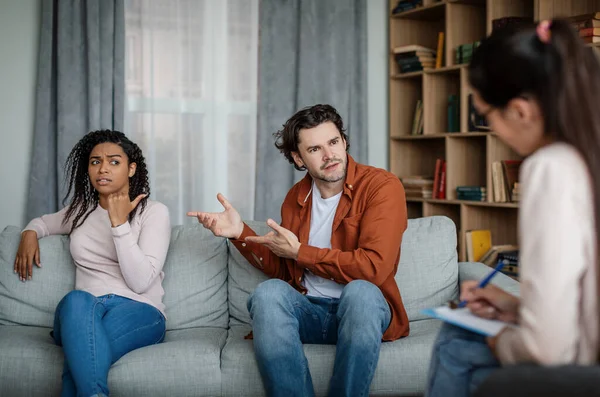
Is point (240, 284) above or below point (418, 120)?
below

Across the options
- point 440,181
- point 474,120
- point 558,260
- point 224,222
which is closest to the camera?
point 558,260

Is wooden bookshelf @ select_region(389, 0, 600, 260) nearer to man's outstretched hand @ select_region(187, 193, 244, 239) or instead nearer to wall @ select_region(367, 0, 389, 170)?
wall @ select_region(367, 0, 389, 170)

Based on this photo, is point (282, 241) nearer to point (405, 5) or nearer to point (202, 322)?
point (202, 322)

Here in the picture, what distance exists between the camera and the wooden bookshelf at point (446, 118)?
381 centimetres

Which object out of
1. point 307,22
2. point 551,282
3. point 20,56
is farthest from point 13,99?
point 551,282

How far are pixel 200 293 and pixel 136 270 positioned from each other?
1.20 feet

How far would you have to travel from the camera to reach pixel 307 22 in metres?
4.13

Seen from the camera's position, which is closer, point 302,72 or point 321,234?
point 321,234

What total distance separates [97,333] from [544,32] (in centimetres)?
150

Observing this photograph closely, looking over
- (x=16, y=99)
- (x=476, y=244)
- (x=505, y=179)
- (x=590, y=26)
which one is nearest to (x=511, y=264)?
(x=476, y=244)

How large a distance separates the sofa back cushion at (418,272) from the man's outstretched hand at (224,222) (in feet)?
0.84

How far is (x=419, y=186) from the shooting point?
167 inches

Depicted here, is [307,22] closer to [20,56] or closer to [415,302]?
[20,56]

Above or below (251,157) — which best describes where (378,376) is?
below
